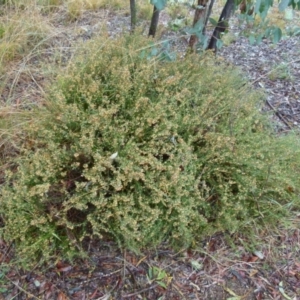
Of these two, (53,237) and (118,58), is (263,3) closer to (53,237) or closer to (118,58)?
(118,58)

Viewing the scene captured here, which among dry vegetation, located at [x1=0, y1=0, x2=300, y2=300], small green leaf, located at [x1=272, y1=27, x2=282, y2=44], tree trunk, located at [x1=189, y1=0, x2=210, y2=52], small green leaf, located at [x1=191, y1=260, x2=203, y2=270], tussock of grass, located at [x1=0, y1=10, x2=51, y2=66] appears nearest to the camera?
dry vegetation, located at [x1=0, y1=0, x2=300, y2=300]

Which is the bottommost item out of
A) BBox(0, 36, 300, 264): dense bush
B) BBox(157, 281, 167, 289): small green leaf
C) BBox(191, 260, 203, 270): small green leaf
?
BBox(157, 281, 167, 289): small green leaf

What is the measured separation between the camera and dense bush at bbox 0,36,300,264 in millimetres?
1400

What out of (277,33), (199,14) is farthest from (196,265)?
(199,14)

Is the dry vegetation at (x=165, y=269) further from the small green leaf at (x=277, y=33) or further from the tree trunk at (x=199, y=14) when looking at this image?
the tree trunk at (x=199, y=14)

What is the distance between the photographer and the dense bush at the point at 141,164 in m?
1.40

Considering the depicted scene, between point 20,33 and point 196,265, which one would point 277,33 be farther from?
point 20,33

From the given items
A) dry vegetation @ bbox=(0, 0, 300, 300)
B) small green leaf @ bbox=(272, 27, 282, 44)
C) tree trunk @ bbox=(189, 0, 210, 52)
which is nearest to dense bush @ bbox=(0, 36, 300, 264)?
dry vegetation @ bbox=(0, 0, 300, 300)

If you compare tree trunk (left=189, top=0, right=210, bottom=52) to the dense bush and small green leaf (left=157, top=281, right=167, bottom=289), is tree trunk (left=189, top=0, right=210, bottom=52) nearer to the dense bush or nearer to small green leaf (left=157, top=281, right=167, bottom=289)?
the dense bush

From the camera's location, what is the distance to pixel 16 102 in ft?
6.66

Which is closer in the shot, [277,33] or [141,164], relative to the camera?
[141,164]

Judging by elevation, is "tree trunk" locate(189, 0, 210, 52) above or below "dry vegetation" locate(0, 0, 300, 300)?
above

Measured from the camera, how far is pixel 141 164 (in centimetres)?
149

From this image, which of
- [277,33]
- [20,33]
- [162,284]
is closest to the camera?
[162,284]
